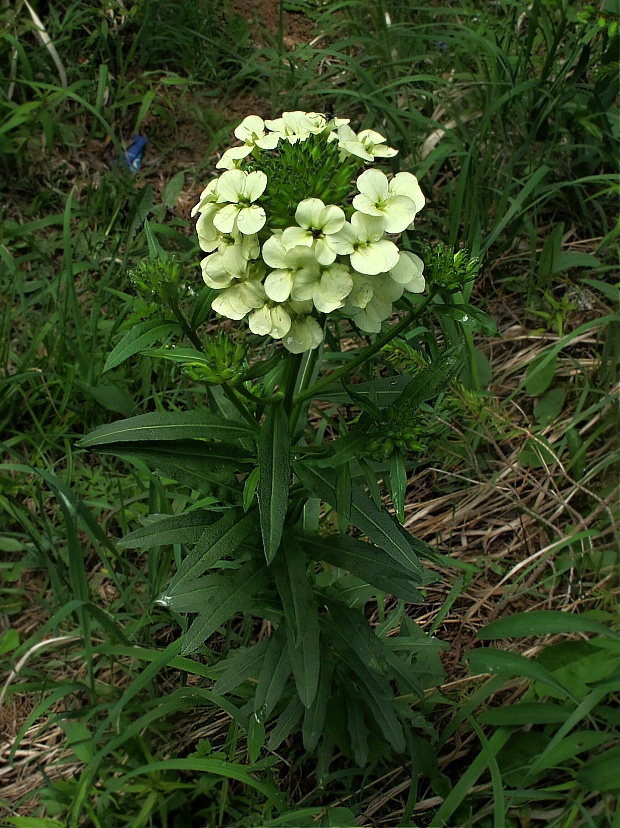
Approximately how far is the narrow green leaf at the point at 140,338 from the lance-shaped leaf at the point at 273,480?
276 mm

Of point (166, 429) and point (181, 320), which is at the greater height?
point (181, 320)

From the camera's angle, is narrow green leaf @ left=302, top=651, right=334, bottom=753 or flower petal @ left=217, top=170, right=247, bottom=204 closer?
flower petal @ left=217, top=170, right=247, bottom=204

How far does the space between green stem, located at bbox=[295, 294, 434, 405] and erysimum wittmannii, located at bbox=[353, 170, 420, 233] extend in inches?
Result: 5.9

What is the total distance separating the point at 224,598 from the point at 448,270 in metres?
0.84

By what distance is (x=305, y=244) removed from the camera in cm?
131

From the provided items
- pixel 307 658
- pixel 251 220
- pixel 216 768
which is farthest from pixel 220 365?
pixel 216 768

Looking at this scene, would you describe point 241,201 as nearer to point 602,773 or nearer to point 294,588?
point 294,588

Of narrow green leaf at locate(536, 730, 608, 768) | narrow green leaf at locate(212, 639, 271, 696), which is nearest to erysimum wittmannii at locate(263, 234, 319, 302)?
narrow green leaf at locate(212, 639, 271, 696)

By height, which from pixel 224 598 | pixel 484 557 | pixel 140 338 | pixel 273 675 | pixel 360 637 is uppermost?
pixel 140 338

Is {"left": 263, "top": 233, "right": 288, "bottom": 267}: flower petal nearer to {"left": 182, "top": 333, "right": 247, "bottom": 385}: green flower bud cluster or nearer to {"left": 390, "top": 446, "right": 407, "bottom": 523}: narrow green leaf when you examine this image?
{"left": 182, "top": 333, "right": 247, "bottom": 385}: green flower bud cluster

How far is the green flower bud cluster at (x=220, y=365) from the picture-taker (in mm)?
1407

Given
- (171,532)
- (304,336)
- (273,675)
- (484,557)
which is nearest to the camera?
(304,336)

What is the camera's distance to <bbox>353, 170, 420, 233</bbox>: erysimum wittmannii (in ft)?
4.42

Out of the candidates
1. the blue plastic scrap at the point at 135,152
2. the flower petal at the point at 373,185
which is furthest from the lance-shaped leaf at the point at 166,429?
the blue plastic scrap at the point at 135,152
